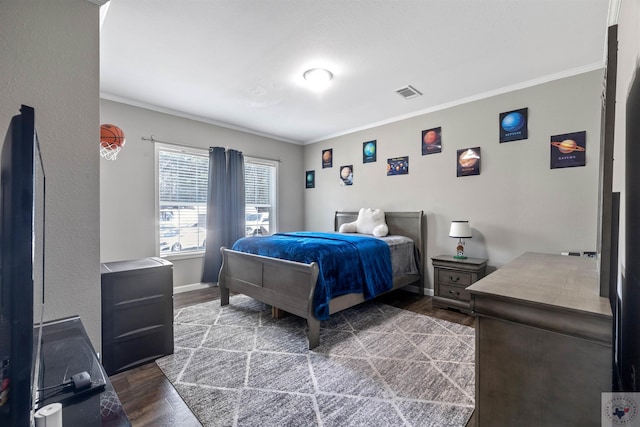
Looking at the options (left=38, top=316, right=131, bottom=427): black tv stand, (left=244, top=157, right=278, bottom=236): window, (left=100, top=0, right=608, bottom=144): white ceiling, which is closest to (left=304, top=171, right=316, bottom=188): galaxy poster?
(left=244, top=157, right=278, bottom=236): window

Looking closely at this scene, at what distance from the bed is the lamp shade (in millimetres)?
A: 629

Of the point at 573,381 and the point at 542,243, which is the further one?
the point at 542,243

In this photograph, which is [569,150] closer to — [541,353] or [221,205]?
[541,353]

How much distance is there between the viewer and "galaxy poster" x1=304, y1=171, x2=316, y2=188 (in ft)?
18.1

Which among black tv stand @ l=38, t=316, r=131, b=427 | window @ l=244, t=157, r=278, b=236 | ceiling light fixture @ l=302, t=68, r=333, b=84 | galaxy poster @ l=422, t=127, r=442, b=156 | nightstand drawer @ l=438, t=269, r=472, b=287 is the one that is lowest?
nightstand drawer @ l=438, t=269, r=472, b=287

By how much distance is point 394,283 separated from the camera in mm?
3463

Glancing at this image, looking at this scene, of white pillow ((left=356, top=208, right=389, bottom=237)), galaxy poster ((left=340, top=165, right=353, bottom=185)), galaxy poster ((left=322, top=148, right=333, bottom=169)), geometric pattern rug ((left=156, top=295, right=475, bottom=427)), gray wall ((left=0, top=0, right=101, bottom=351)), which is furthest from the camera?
galaxy poster ((left=322, top=148, right=333, bottom=169))

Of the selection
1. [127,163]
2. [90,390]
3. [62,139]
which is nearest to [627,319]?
[90,390]

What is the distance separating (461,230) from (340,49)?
2308 mm

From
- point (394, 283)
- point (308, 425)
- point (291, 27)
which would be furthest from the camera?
point (394, 283)

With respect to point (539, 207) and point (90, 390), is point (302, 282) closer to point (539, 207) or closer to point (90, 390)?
point (90, 390)

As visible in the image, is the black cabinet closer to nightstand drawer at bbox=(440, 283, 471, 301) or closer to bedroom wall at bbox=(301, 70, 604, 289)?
nightstand drawer at bbox=(440, 283, 471, 301)

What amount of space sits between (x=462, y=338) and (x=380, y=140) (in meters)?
2.95

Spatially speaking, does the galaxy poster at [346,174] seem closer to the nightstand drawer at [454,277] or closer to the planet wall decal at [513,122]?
the nightstand drawer at [454,277]
